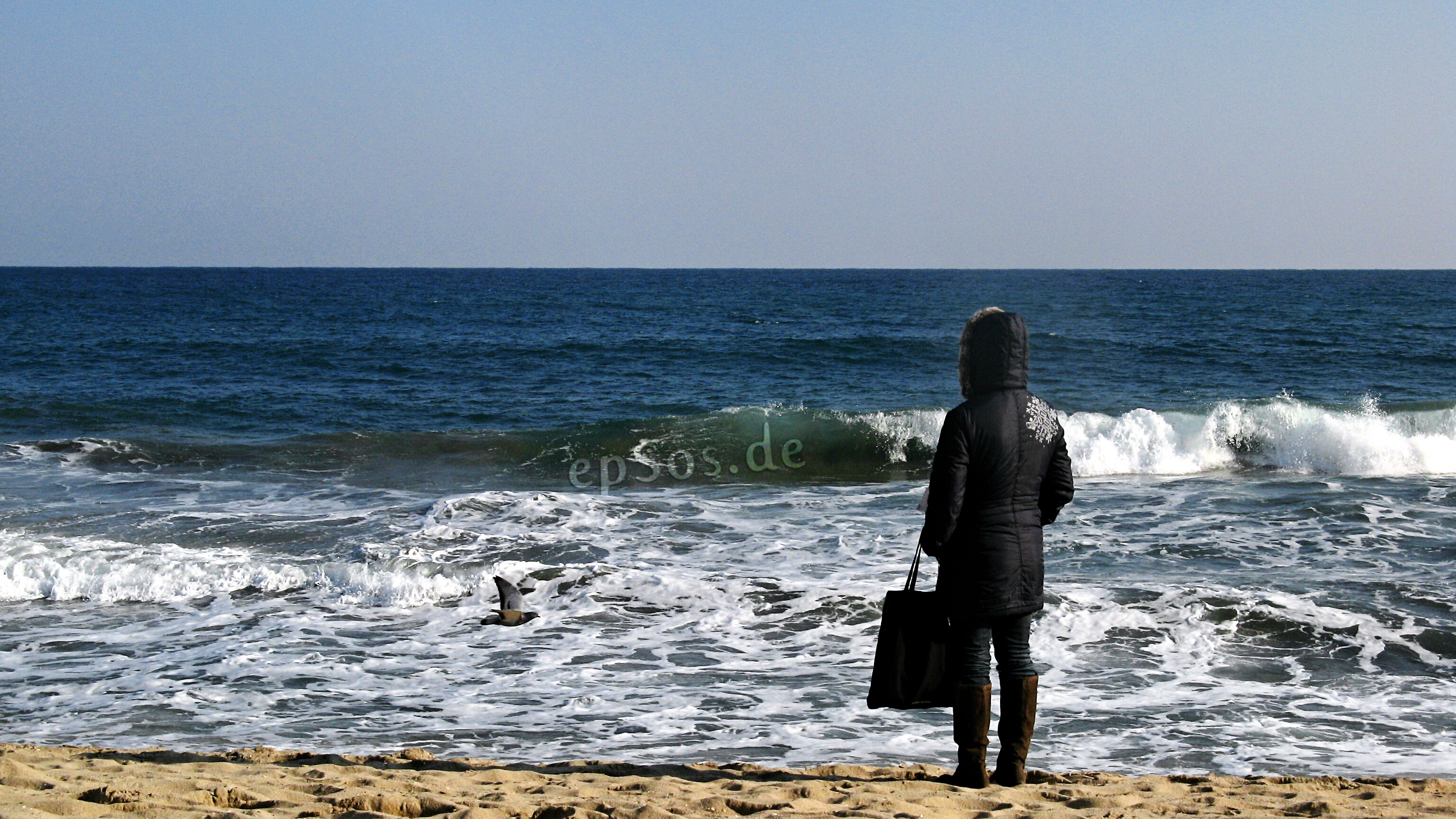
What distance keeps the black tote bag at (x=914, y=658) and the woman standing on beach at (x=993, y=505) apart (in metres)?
0.05

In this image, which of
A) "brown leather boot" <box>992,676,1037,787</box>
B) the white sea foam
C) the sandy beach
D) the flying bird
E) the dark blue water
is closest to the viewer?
the sandy beach

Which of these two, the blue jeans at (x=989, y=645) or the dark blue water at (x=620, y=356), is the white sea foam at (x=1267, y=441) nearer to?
the dark blue water at (x=620, y=356)

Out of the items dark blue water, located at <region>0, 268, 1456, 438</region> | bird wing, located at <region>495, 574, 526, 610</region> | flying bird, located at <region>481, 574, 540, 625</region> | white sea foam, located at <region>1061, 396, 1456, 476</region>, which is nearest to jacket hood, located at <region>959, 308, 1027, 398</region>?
flying bird, located at <region>481, 574, 540, 625</region>

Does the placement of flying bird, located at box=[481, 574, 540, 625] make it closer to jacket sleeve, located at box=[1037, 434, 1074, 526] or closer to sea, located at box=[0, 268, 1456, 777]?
sea, located at box=[0, 268, 1456, 777]

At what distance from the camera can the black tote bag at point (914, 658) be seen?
3912 mm

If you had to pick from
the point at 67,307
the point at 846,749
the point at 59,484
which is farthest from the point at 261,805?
the point at 67,307

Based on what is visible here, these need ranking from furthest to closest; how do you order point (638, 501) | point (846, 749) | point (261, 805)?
point (638, 501)
point (846, 749)
point (261, 805)

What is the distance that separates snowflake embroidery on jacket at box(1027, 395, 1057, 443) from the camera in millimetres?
3828

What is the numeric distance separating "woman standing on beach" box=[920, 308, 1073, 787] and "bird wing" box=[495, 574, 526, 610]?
14.9 ft

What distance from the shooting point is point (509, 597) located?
25.9 ft

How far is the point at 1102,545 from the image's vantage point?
9555mm

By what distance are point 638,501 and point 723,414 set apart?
6.75 metres

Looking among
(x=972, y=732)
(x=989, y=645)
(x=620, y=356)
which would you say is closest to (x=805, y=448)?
(x=972, y=732)

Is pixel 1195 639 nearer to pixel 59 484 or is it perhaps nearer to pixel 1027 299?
pixel 59 484
